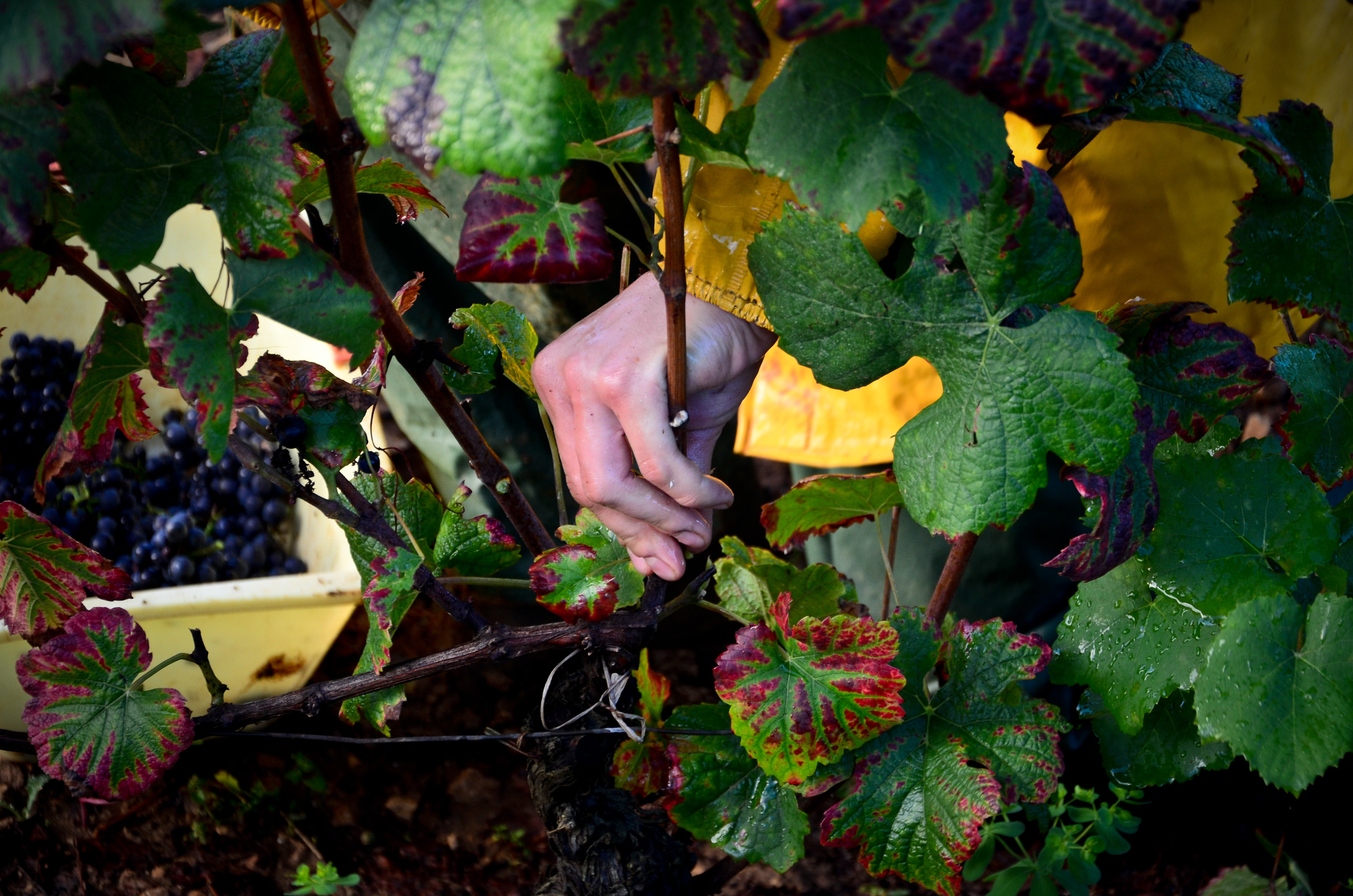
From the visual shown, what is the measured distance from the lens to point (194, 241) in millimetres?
1597

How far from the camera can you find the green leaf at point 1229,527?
63 centimetres

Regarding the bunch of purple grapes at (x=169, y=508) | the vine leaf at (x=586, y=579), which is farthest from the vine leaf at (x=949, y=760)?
the bunch of purple grapes at (x=169, y=508)

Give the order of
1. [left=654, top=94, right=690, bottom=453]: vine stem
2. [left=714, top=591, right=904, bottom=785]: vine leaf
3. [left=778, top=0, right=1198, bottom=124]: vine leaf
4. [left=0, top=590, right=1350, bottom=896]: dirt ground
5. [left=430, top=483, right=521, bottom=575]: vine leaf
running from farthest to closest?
[left=0, top=590, right=1350, bottom=896]: dirt ground
[left=430, top=483, right=521, bottom=575]: vine leaf
[left=714, top=591, right=904, bottom=785]: vine leaf
[left=654, top=94, right=690, bottom=453]: vine stem
[left=778, top=0, right=1198, bottom=124]: vine leaf

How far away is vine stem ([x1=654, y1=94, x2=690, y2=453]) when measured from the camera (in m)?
0.41

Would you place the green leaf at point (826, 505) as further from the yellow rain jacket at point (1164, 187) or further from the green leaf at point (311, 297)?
the green leaf at point (311, 297)

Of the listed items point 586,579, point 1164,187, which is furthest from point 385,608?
point 1164,187

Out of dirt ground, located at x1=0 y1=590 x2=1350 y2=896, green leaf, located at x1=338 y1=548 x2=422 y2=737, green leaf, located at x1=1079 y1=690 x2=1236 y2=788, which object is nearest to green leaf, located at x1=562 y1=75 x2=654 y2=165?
green leaf, located at x1=338 y1=548 x2=422 y2=737

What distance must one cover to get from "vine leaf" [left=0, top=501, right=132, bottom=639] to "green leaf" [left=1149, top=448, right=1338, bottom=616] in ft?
2.73

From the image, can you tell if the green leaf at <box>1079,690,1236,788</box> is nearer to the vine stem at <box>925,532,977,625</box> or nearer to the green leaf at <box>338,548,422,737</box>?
the vine stem at <box>925,532,977,625</box>

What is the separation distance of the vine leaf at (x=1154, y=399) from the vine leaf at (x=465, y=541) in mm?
447

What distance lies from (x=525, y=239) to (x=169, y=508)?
1423 mm

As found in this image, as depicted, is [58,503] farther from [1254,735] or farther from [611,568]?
[1254,735]

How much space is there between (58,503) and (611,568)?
1.26m

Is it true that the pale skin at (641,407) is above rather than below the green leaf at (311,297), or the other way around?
below
